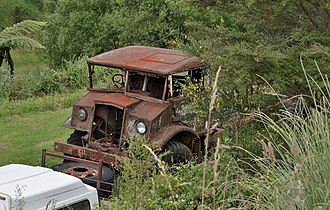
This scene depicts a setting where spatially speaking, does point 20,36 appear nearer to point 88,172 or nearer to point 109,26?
point 88,172

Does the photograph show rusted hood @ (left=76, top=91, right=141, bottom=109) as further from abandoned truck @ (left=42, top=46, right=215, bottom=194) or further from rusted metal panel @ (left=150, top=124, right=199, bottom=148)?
rusted metal panel @ (left=150, top=124, right=199, bottom=148)

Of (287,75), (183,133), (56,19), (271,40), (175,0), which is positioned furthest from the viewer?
(56,19)

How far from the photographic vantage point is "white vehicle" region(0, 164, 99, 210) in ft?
18.1

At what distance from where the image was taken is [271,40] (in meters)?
7.38

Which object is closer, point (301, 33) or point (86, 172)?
point (301, 33)

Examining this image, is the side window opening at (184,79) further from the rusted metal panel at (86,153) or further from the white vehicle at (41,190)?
the white vehicle at (41,190)

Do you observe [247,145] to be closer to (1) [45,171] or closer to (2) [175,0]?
(1) [45,171]

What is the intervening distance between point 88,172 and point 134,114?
1.14 meters

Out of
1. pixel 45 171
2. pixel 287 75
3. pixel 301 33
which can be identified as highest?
pixel 301 33

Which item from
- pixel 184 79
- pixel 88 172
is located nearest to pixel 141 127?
pixel 88 172

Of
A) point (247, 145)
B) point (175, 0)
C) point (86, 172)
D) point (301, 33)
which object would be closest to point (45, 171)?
point (86, 172)

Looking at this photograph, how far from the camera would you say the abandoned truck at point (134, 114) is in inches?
328

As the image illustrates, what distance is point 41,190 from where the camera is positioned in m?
5.75

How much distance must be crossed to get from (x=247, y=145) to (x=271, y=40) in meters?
1.50
